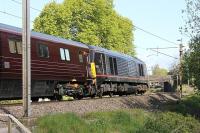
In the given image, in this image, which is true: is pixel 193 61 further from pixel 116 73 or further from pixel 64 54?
pixel 64 54

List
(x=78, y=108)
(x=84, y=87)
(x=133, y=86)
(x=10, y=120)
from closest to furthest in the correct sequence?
(x=10, y=120) → (x=78, y=108) → (x=84, y=87) → (x=133, y=86)

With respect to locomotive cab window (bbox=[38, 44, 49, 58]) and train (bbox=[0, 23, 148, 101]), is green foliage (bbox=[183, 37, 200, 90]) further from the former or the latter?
locomotive cab window (bbox=[38, 44, 49, 58])

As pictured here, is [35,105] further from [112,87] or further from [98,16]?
[98,16]

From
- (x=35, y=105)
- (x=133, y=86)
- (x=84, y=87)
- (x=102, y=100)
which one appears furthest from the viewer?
(x=133, y=86)

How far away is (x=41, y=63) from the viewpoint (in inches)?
981

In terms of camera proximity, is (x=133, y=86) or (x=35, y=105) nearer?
(x=35, y=105)

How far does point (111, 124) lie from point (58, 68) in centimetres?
823

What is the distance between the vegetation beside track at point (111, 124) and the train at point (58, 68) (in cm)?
418

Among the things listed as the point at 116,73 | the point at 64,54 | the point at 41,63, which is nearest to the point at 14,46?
the point at 41,63

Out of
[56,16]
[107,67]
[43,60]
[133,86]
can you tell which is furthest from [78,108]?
[56,16]

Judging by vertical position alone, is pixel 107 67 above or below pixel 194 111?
above

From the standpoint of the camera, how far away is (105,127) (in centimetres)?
1812

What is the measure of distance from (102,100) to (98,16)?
1545 inches

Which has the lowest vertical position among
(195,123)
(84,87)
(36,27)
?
(195,123)
